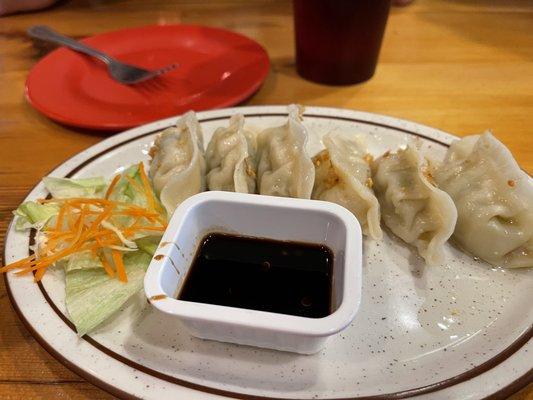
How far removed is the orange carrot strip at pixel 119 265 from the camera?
1.63 metres

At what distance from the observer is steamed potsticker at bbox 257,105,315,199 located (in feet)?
6.05

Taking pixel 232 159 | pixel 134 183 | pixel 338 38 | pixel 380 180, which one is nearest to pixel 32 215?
pixel 134 183

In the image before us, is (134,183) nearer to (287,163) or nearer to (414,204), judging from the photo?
(287,163)

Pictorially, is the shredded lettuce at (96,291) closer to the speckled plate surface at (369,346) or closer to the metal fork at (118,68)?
the speckled plate surface at (369,346)

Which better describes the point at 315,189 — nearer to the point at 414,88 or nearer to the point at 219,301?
the point at 219,301

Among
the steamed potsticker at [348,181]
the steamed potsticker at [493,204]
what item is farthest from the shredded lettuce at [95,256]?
the steamed potsticker at [493,204]

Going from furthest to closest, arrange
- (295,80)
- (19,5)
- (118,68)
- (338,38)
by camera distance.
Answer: (19,5) → (295,80) → (118,68) → (338,38)

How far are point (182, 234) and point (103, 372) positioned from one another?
49 cm

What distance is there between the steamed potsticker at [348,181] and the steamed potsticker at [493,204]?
0.36m

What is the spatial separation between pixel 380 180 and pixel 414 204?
0.20 m

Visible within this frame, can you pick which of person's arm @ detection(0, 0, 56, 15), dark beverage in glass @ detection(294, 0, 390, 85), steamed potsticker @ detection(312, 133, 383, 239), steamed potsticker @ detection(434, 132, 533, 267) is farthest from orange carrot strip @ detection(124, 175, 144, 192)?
person's arm @ detection(0, 0, 56, 15)

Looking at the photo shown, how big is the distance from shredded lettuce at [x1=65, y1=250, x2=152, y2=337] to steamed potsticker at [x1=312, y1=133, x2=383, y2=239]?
844mm

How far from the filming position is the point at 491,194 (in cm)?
178

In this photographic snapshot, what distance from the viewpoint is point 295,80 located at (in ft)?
10.1
